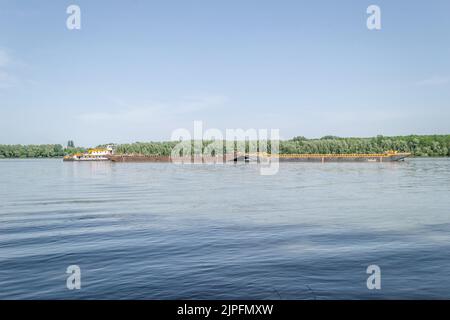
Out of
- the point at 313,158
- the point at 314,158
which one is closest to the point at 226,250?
the point at 314,158

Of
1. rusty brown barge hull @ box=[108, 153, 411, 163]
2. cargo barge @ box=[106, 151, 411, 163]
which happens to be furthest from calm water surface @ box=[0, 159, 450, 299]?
cargo barge @ box=[106, 151, 411, 163]

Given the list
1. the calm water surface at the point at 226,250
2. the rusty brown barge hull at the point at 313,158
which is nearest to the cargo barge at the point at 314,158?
the rusty brown barge hull at the point at 313,158

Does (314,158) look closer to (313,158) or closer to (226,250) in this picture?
(313,158)

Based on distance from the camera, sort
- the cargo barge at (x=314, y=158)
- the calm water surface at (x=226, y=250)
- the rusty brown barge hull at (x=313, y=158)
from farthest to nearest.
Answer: the cargo barge at (x=314, y=158) < the rusty brown barge hull at (x=313, y=158) < the calm water surface at (x=226, y=250)

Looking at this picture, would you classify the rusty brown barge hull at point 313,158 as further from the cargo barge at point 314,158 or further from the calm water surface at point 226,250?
the calm water surface at point 226,250

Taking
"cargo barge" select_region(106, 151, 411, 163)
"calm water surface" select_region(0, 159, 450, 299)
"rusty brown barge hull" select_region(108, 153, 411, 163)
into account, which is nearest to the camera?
"calm water surface" select_region(0, 159, 450, 299)

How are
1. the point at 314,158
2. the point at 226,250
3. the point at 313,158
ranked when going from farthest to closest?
the point at 313,158
the point at 314,158
the point at 226,250

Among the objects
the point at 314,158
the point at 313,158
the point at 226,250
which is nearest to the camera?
the point at 226,250

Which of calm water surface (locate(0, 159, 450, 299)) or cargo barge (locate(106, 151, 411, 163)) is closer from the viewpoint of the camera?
calm water surface (locate(0, 159, 450, 299))

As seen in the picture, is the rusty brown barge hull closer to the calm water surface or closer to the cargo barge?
the cargo barge

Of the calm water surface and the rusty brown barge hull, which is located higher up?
the rusty brown barge hull

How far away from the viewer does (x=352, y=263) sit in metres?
16.6

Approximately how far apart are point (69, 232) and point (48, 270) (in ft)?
26.9
